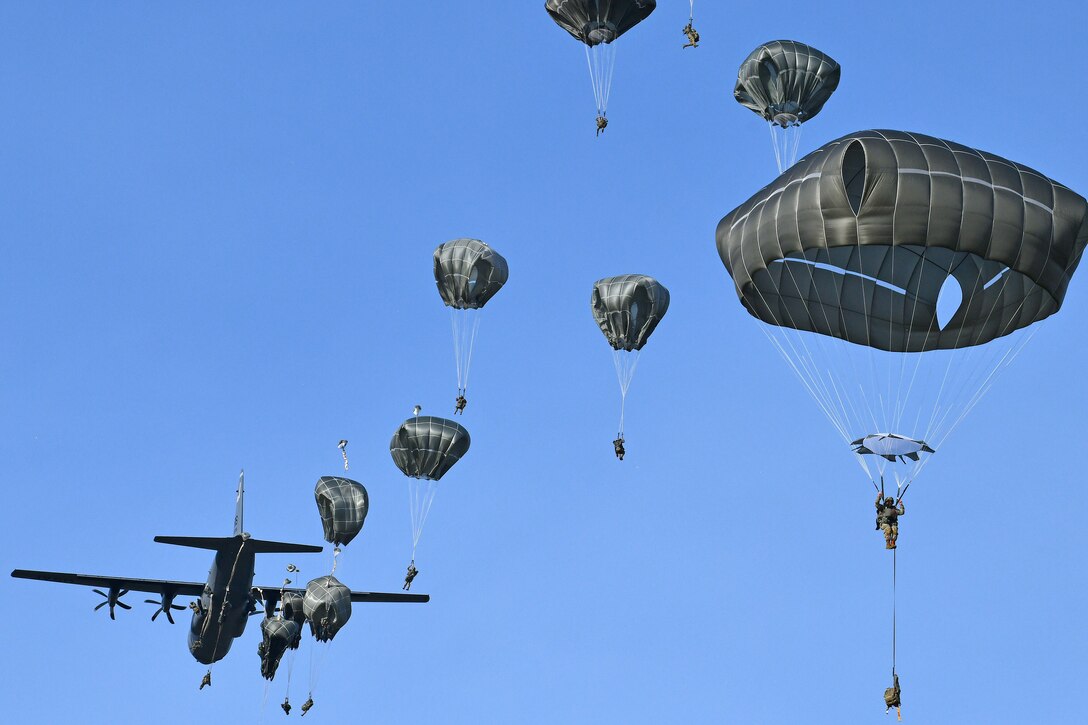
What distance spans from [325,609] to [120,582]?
22.3m

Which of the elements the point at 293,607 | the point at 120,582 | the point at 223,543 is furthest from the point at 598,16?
the point at 120,582

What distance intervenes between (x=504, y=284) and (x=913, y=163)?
19.0m

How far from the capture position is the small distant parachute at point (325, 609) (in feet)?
145

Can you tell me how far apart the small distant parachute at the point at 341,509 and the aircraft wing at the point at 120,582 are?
693 inches

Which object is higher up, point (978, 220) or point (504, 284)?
point (504, 284)

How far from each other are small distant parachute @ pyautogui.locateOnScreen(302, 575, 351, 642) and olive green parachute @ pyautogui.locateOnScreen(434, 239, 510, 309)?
33.6ft

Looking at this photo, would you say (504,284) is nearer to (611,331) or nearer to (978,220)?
(611,331)

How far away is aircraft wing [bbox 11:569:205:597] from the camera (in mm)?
63312

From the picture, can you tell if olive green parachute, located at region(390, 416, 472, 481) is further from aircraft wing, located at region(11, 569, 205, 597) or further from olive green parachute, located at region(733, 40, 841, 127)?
aircraft wing, located at region(11, 569, 205, 597)

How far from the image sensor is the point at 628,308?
160ft

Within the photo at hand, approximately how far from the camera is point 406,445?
4938 cm

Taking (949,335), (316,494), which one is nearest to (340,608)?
(316,494)

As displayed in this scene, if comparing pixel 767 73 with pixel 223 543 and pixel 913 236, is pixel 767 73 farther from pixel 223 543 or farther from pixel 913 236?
pixel 223 543

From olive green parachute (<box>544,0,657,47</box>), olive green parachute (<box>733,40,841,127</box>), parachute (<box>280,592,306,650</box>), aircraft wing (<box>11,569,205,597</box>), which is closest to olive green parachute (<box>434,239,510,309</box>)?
olive green parachute (<box>544,0,657,47</box>)
